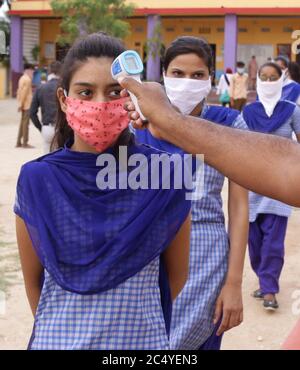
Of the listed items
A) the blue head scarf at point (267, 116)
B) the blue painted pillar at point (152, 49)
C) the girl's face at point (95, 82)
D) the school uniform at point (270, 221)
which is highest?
the blue painted pillar at point (152, 49)

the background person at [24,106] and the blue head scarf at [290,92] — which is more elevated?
the blue head scarf at [290,92]

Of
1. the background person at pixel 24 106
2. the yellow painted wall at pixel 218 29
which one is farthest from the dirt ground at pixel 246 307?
the yellow painted wall at pixel 218 29

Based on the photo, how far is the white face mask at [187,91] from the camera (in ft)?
8.50

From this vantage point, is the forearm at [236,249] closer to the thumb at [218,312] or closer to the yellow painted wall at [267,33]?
the thumb at [218,312]

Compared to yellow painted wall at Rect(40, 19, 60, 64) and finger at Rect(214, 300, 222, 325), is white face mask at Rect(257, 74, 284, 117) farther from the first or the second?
yellow painted wall at Rect(40, 19, 60, 64)

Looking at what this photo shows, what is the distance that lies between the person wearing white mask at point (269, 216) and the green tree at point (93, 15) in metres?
16.5

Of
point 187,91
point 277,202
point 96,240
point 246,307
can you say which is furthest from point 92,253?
point 277,202

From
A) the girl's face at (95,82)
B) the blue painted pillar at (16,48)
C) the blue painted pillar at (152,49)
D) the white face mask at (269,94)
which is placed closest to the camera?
the girl's face at (95,82)

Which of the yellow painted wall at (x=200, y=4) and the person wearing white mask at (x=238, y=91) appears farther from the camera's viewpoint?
the yellow painted wall at (x=200, y=4)

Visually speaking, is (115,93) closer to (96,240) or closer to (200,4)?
(96,240)

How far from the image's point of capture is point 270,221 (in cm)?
441

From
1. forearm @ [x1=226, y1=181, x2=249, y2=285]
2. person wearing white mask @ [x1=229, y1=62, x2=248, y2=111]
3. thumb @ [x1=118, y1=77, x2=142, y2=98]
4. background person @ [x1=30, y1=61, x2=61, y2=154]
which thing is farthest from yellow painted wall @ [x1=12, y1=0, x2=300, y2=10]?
thumb @ [x1=118, y1=77, x2=142, y2=98]

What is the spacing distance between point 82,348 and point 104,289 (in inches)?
6.7

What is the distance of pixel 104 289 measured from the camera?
5.73 ft
